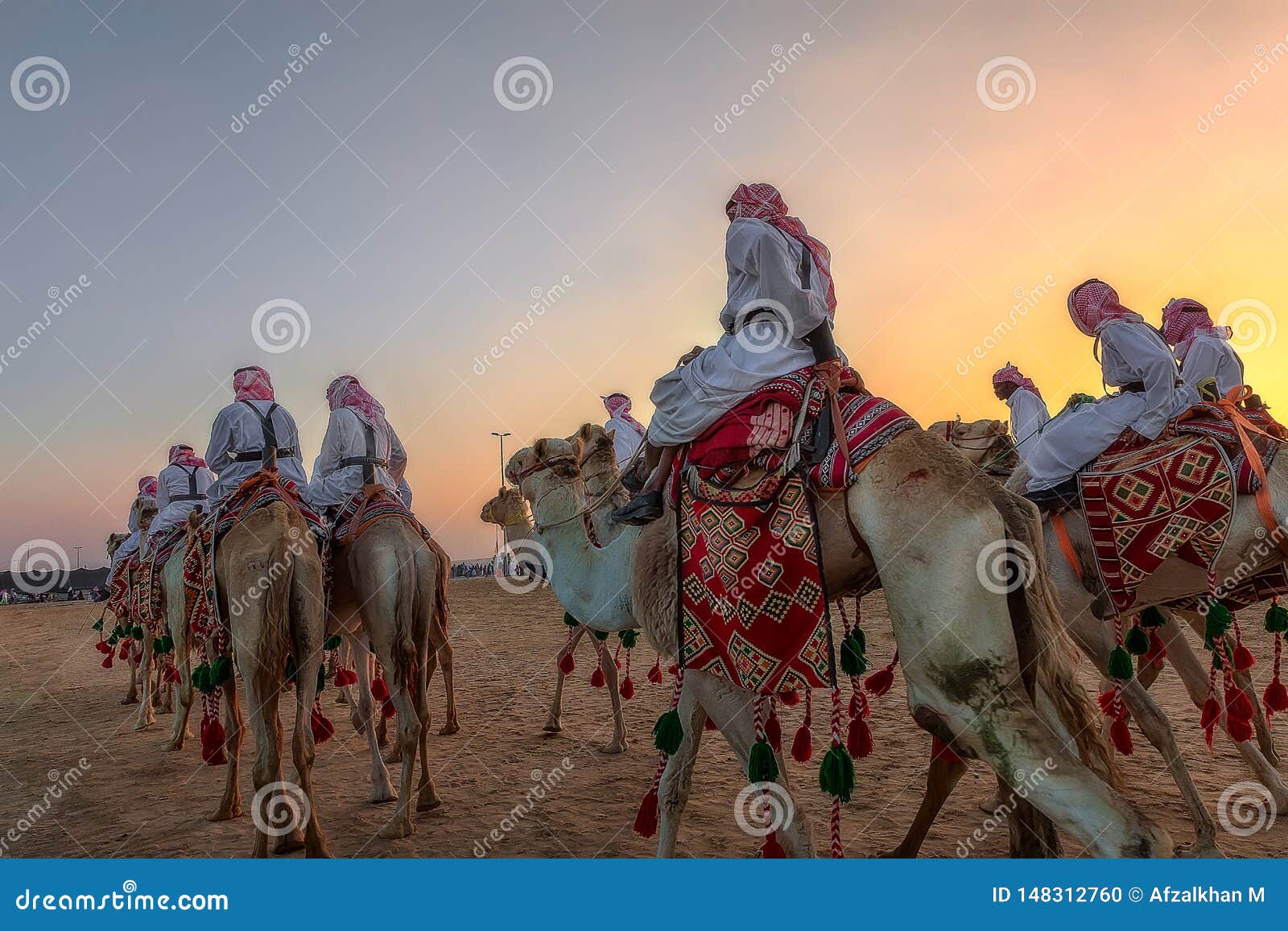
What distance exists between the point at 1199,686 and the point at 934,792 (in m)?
3.12

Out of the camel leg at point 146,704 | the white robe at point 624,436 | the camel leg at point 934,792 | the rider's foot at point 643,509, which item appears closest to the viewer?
the rider's foot at point 643,509

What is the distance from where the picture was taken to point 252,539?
5.80 metres

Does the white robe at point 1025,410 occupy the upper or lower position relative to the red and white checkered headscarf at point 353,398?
upper

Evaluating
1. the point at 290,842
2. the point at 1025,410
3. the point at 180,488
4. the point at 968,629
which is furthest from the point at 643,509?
the point at 180,488

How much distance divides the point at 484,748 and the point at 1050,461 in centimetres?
628

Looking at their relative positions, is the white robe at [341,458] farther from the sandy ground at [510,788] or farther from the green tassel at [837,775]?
the green tassel at [837,775]

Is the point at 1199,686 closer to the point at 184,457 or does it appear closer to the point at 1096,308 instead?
the point at 1096,308

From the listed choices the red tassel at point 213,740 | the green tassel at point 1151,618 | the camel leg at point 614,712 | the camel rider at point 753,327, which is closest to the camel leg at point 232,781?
the red tassel at point 213,740

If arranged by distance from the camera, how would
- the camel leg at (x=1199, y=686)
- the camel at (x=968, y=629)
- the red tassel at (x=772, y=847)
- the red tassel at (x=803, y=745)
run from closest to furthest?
the camel at (x=968, y=629) → the red tassel at (x=772, y=847) → the red tassel at (x=803, y=745) → the camel leg at (x=1199, y=686)

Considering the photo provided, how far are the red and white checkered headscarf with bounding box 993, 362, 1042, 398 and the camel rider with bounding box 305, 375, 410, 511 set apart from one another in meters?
6.43

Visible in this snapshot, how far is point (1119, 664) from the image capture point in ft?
16.9

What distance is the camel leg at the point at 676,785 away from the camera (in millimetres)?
→ 4562

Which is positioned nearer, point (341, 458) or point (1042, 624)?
point (1042, 624)

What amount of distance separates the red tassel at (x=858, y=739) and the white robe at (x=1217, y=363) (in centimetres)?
505
